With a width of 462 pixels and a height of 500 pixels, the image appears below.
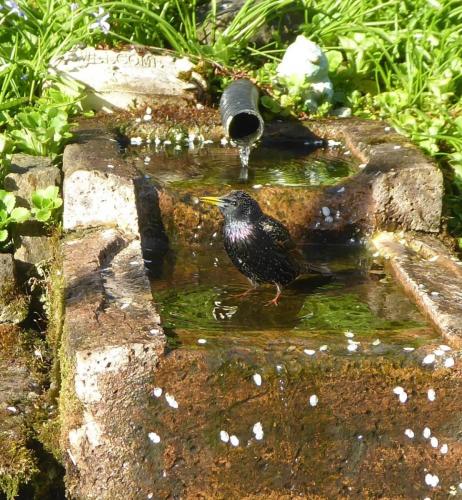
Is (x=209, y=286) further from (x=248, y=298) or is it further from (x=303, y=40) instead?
(x=303, y=40)

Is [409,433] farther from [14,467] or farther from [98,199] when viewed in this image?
[98,199]

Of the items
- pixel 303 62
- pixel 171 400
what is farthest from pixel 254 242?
pixel 303 62

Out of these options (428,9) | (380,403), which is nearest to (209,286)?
(380,403)

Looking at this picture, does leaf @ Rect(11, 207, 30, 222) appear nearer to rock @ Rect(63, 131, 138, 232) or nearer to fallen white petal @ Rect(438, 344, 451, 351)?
rock @ Rect(63, 131, 138, 232)

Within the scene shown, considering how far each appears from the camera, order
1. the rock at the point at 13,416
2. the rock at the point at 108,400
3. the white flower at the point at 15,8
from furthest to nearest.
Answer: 1. the white flower at the point at 15,8
2. the rock at the point at 13,416
3. the rock at the point at 108,400

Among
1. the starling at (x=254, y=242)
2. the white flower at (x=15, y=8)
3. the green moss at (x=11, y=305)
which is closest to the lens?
the starling at (x=254, y=242)

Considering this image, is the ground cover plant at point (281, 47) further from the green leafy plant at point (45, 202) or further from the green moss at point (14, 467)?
the green moss at point (14, 467)

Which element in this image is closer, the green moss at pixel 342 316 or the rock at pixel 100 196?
the green moss at pixel 342 316

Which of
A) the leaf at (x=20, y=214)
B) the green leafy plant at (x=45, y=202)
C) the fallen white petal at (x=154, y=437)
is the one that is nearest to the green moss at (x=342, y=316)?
the fallen white petal at (x=154, y=437)
